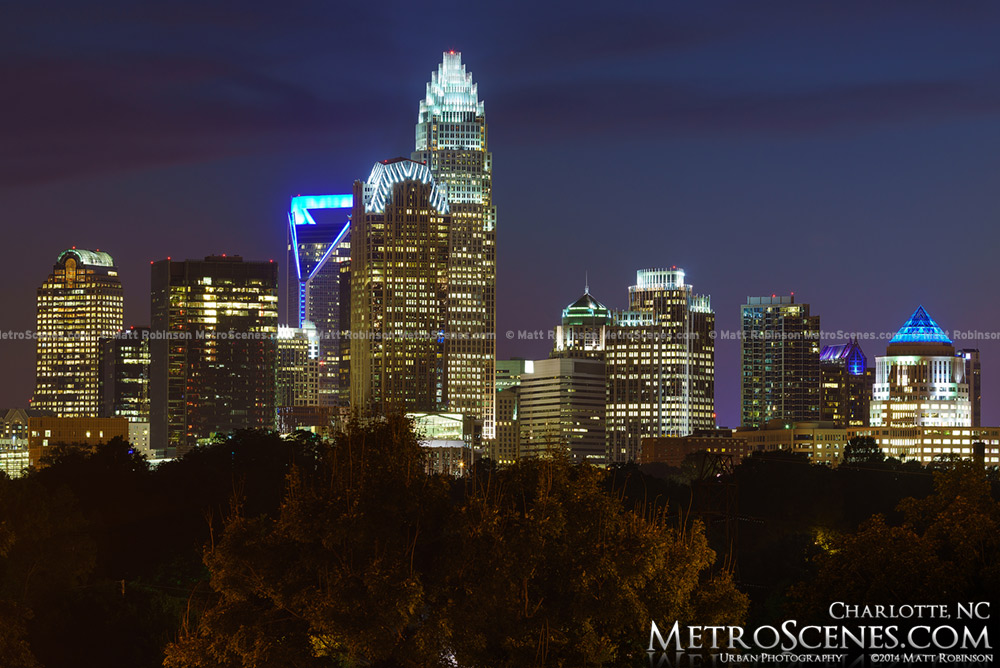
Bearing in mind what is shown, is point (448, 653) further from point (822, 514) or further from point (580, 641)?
point (822, 514)

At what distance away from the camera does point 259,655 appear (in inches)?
1909

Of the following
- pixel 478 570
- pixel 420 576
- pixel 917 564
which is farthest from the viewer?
pixel 917 564

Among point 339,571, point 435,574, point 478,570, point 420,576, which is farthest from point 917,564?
point 339,571

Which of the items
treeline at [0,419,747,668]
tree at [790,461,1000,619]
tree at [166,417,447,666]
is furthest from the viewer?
tree at [790,461,1000,619]

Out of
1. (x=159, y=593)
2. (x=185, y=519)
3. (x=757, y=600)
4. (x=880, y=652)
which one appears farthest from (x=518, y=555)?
(x=185, y=519)

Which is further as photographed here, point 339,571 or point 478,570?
point 478,570

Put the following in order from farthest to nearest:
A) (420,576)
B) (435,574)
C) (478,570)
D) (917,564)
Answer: (917,564) → (435,574) → (478,570) → (420,576)

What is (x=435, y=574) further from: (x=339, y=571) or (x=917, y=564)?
(x=917, y=564)

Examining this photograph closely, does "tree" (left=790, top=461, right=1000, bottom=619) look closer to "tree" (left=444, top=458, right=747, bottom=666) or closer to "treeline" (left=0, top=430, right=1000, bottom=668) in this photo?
"treeline" (left=0, top=430, right=1000, bottom=668)

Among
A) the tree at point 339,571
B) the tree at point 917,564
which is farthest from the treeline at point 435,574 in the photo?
the tree at point 917,564

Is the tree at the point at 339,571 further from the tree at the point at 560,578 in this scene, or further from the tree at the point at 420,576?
the tree at the point at 560,578

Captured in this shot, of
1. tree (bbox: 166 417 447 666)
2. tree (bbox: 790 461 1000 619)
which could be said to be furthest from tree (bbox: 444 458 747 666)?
tree (bbox: 790 461 1000 619)

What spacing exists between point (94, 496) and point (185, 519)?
6.04 meters

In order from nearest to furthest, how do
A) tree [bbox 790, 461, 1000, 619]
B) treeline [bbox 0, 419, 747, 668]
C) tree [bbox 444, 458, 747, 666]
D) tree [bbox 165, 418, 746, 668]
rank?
tree [bbox 165, 418, 746, 668] < treeline [bbox 0, 419, 747, 668] < tree [bbox 444, 458, 747, 666] < tree [bbox 790, 461, 1000, 619]
